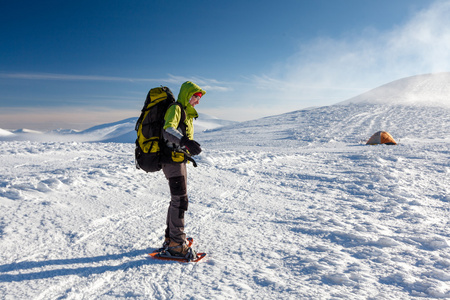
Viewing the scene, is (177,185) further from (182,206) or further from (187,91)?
(187,91)

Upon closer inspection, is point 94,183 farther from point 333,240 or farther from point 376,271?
point 376,271

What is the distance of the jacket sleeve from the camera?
2523 mm

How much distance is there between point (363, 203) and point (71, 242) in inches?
187

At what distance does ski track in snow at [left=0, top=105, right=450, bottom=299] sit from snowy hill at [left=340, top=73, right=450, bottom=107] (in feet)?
141

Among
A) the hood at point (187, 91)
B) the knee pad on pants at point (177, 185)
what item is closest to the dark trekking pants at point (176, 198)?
the knee pad on pants at point (177, 185)

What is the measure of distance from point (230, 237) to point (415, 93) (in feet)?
195

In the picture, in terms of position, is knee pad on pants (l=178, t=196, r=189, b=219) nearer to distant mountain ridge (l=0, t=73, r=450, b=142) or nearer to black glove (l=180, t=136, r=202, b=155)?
black glove (l=180, t=136, r=202, b=155)

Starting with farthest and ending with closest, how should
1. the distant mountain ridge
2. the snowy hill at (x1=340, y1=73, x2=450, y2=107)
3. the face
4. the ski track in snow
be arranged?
the snowy hill at (x1=340, y1=73, x2=450, y2=107), the distant mountain ridge, the face, the ski track in snow

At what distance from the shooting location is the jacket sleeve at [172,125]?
99.3 inches

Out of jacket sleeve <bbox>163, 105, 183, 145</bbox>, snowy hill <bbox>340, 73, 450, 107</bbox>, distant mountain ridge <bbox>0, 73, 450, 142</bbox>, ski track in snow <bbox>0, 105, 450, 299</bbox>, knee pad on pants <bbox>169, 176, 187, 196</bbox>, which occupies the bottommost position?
ski track in snow <bbox>0, 105, 450, 299</bbox>

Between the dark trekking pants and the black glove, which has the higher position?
the black glove

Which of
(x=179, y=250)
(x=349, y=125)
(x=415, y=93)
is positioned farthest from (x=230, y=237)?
(x=415, y=93)

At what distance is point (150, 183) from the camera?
18.9ft

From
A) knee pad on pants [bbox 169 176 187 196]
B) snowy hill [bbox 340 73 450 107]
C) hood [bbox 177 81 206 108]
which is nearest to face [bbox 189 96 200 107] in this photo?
hood [bbox 177 81 206 108]
